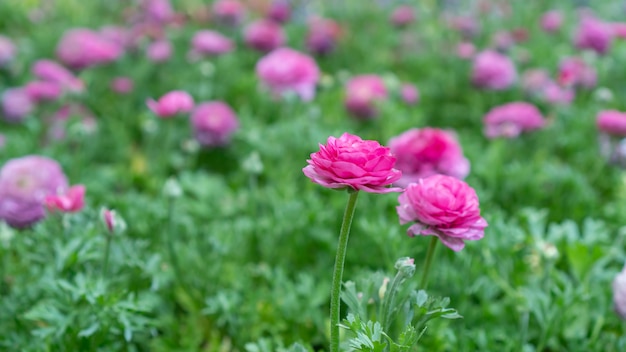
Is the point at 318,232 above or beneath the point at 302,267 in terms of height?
above

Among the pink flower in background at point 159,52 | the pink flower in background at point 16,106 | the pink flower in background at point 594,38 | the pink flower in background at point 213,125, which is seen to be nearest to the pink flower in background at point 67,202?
the pink flower in background at point 213,125

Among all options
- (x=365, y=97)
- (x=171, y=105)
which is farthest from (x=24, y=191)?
(x=365, y=97)

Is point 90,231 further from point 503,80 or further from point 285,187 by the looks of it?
point 503,80

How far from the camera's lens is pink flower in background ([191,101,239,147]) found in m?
2.65

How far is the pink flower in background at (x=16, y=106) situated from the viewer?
109 inches

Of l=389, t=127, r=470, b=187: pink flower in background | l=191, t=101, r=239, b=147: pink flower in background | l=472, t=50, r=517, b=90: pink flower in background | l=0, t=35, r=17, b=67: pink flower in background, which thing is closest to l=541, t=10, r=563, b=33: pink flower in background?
l=472, t=50, r=517, b=90: pink flower in background

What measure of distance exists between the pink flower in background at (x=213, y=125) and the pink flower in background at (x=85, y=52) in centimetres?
62

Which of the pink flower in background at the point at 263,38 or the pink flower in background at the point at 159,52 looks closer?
the pink flower in background at the point at 159,52

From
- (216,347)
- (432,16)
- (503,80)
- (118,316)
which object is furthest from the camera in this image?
(432,16)

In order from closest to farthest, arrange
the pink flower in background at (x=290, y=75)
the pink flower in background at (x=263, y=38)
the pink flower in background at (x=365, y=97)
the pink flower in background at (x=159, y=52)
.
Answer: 1. the pink flower in background at (x=290, y=75)
2. the pink flower in background at (x=365, y=97)
3. the pink flower in background at (x=159, y=52)
4. the pink flower in background at (x=263, y=38)

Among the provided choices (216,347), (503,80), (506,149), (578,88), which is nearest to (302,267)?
(216,347)

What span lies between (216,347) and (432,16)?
4.01m

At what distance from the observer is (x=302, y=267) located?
2.02 m

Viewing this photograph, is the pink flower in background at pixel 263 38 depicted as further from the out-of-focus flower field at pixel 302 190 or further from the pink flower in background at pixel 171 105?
the pink flower in background at pixel 171 105
